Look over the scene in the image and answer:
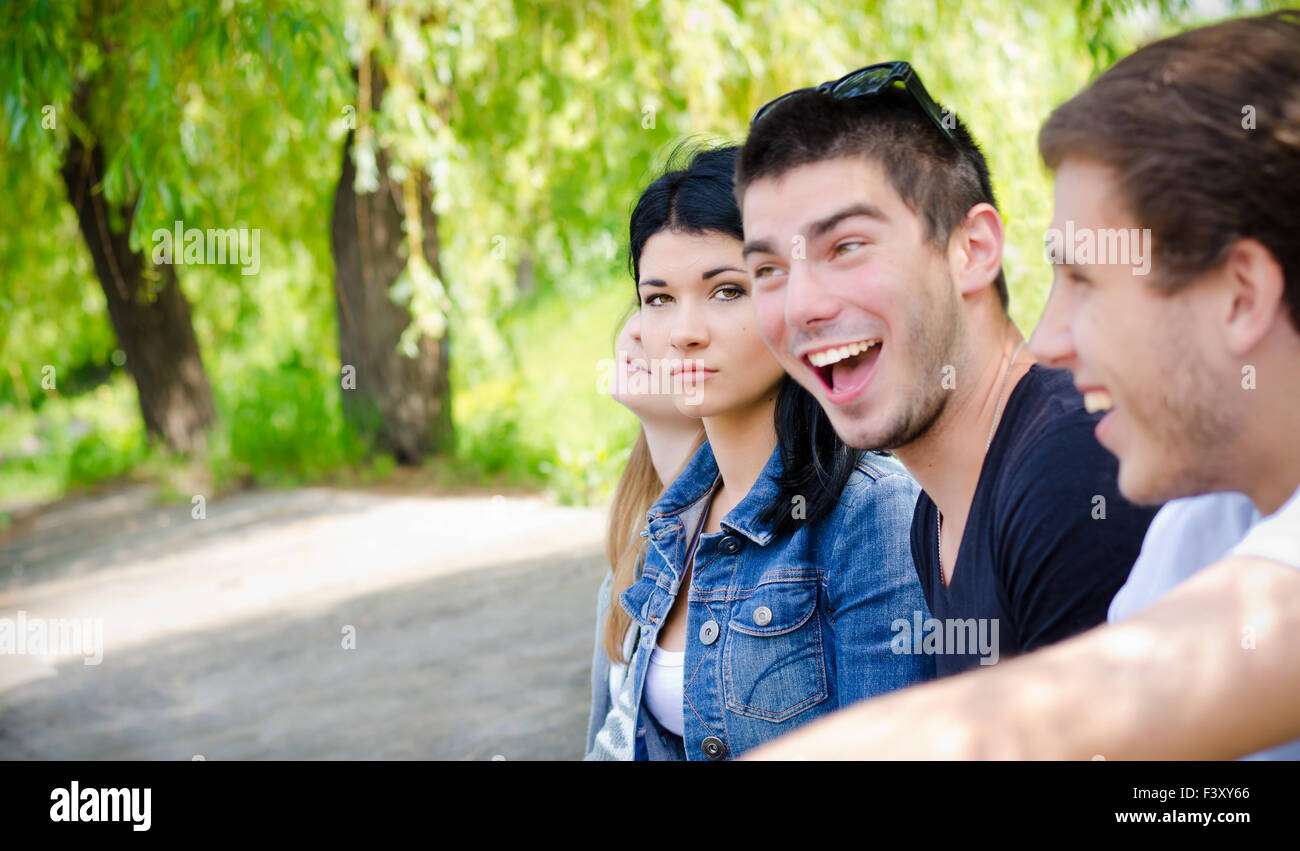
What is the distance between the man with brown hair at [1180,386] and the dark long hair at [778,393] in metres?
0.97

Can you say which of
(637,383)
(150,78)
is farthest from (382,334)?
(637,383)

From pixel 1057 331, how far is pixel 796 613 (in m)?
1.03

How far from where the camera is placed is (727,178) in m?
2.48

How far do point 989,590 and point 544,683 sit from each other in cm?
343

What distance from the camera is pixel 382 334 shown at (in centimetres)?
906

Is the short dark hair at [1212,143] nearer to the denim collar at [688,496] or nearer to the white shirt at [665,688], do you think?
the denim collar at [688,496]

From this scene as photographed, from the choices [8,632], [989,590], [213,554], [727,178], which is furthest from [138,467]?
[989,590]

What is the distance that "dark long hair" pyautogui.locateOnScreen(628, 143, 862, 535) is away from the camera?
7.50 feet

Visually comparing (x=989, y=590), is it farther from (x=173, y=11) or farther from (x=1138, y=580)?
(x=173, y=11)

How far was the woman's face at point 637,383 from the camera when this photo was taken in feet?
8.69

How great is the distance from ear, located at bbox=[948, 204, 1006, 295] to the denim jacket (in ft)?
1.64

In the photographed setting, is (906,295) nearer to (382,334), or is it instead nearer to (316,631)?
(316,631)

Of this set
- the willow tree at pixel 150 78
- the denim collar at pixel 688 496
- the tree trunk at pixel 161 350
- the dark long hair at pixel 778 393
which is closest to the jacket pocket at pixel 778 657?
the dark long hair at pixel 778 393

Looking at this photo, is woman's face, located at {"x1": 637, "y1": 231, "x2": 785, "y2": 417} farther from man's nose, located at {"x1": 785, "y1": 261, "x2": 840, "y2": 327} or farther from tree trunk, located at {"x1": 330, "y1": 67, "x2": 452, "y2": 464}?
tree trunk, located at {"x1": 330, "y1": 67, "x2": 452, "y2": 464}
